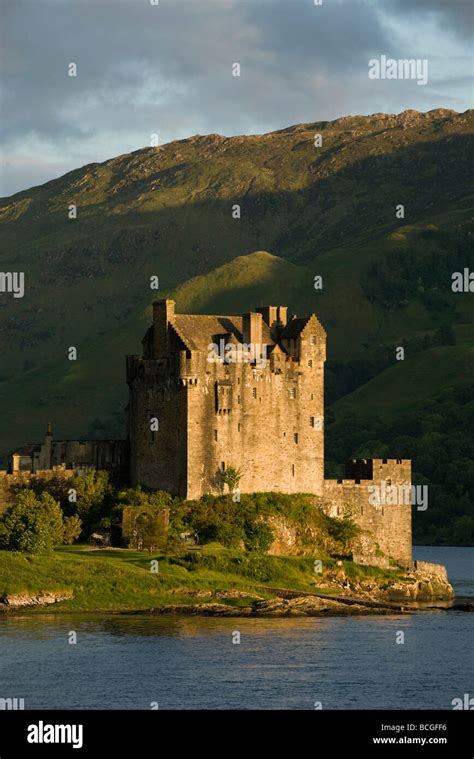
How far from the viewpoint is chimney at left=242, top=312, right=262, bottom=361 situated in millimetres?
108750

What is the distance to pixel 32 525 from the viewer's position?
326 ft

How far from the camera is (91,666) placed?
7706cm

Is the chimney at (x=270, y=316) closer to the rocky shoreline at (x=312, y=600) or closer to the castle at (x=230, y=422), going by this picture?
the castle at (x=230, y=422)

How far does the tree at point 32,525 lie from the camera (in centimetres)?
9831

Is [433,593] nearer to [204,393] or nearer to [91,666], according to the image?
[204,393]

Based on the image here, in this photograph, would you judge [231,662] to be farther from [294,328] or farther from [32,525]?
[294,328]

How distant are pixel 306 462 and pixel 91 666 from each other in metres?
36.1

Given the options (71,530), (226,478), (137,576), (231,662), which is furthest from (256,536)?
(231,662)

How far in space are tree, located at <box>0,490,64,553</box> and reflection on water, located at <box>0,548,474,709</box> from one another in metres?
7.58

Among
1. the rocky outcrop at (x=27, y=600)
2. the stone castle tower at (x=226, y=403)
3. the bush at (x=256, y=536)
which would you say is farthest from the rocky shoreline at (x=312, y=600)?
the stone castle tower at (x=226, y=403)

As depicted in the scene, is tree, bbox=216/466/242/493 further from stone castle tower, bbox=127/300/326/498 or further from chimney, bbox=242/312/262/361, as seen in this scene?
chimney, bbox=242/312/262/361

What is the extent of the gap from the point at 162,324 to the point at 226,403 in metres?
6.48
